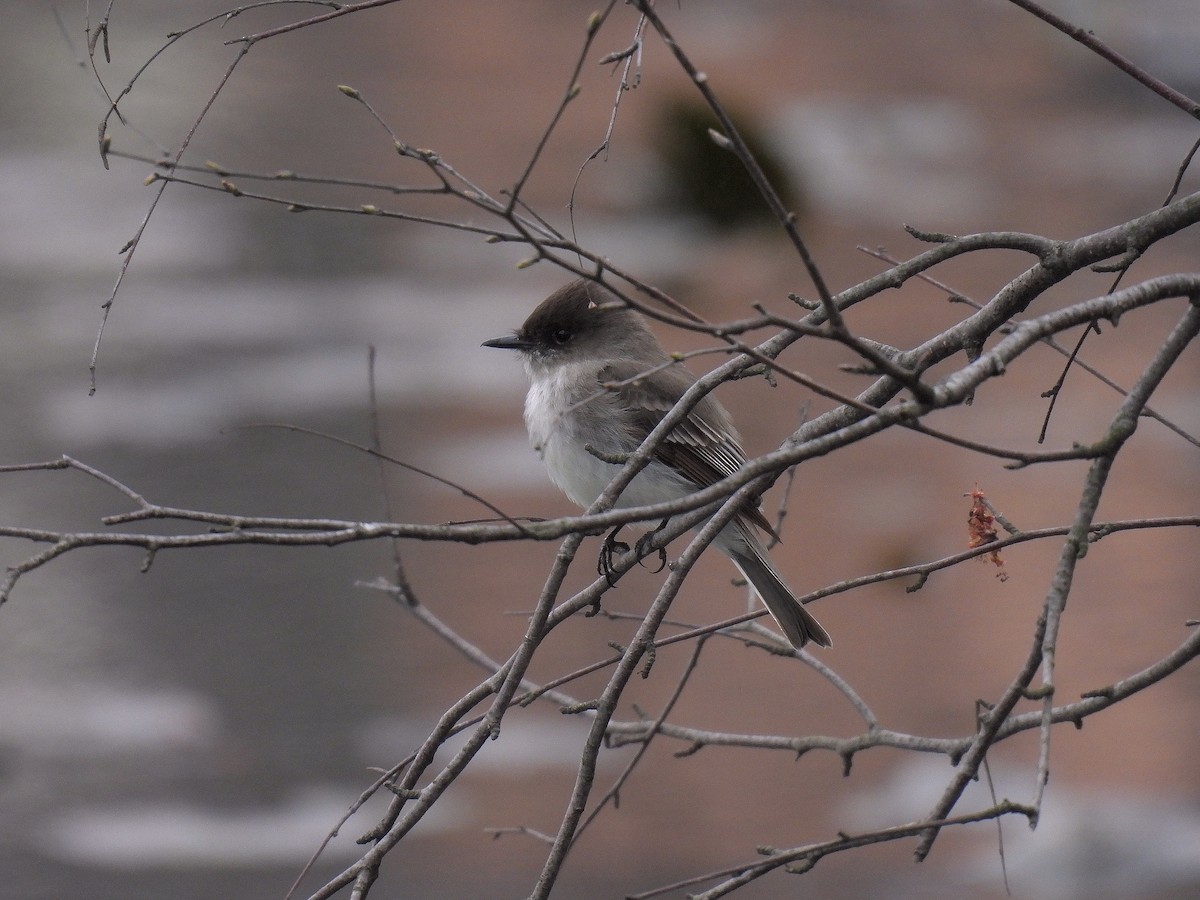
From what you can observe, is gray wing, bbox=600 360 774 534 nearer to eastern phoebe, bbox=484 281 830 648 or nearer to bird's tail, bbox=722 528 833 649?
eastern phoebe, bbox=484 281 830 648

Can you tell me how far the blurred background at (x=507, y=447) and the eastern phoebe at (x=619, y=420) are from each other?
112 inches

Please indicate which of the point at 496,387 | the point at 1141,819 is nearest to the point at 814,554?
the point at 1141,819

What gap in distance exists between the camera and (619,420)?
17.7 feet

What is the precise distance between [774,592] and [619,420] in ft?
2.81

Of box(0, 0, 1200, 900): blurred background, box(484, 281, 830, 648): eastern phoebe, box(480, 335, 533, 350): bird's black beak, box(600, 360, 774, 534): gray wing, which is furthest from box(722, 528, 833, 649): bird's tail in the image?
box(0, 0, 1200, 900): blurred background

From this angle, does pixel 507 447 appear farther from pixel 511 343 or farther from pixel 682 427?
pixel 682 427

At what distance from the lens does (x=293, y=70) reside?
50.7 ft

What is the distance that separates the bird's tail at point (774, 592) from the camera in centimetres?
484

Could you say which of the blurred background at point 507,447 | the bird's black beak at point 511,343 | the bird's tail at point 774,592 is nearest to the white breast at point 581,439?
the bird's black beak at point 511,343

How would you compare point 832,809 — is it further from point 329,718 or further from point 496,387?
point 496,387

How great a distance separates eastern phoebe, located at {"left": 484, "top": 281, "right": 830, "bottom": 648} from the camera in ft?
16.5

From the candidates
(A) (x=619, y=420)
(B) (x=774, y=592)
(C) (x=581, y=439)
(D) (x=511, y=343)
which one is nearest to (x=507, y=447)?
(D) (x=511, y=343)

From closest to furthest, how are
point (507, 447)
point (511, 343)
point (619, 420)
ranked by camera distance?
point (619, 420) < point (511, 343) < point (507, 447)

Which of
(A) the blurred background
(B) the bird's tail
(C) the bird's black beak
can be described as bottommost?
(B) the bird's tail
